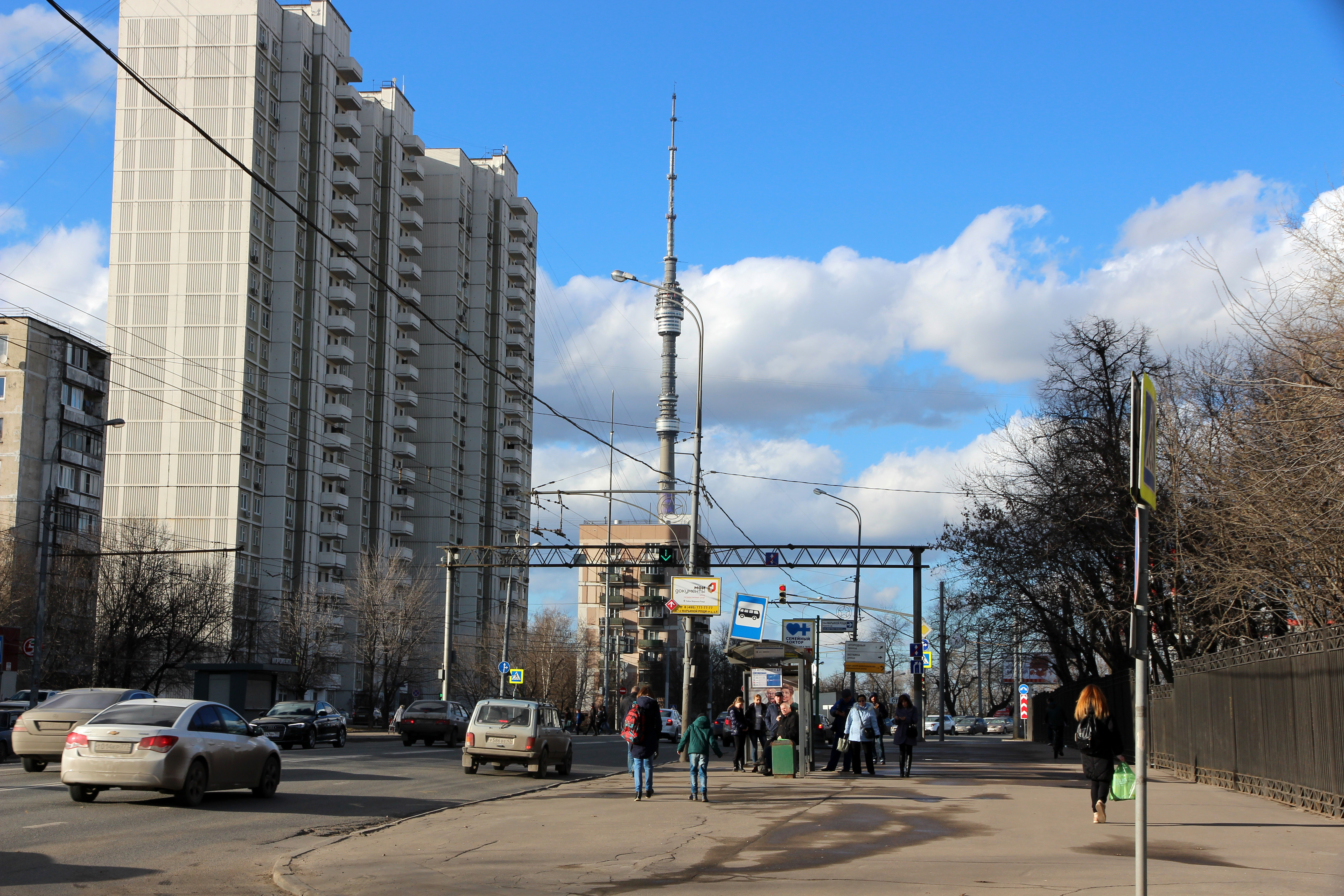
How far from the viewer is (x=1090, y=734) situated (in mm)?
15805

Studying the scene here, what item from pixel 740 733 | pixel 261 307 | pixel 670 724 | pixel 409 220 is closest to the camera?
pixel 740 733

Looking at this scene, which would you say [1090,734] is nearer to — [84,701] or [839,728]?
[839,728]

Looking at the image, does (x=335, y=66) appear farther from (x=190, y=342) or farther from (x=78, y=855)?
(x=78, y=855)

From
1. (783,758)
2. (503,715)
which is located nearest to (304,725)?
(503,715)

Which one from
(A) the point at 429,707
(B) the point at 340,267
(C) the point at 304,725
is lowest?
(C) the point at 304,725

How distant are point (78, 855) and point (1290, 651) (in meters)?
15.4

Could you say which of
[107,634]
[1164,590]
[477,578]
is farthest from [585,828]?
[477,578]

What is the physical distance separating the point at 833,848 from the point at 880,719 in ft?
62.7

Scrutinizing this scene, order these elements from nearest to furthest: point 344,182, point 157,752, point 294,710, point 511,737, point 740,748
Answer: point 157,752
point 511,737
point 740,748
point 294,710
point 344,182

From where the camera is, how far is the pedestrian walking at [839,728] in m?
27.7

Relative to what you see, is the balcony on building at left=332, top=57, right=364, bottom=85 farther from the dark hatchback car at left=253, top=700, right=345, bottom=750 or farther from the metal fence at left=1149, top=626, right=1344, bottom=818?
the metal fence at left=1149, top=626, right=1344, bottom=818

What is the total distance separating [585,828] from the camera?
15117 mm

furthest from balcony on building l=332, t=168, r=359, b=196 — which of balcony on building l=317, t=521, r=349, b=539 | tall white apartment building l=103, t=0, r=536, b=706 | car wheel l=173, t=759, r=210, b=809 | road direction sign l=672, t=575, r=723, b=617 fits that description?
car wheel l=173, t=759, r=210, b=809

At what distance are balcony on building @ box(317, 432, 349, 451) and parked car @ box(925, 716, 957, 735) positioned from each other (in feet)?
151
